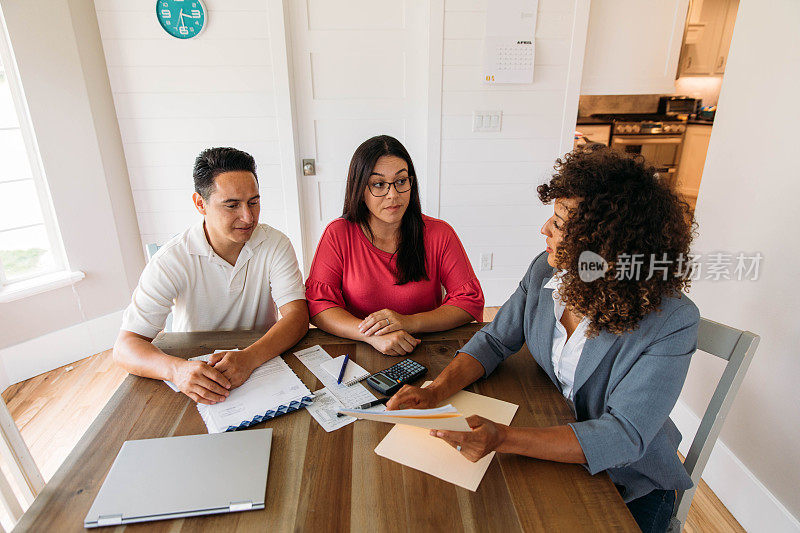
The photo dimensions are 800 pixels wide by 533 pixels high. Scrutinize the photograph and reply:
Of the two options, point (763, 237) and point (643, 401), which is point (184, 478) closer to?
point (643, 401)

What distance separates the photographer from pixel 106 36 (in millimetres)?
2586

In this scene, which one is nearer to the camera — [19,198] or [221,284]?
[221,284]

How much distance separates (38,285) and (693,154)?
18.8ft

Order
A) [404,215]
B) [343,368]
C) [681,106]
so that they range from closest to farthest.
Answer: [343,368], [404,215], [681,106]

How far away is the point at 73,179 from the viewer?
253 centimetres

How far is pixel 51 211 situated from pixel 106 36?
1036 millimetres

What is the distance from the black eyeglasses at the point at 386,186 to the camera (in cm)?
156

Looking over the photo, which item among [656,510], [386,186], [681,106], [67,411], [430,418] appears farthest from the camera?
[681,106]

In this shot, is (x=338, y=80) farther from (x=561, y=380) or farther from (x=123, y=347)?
(x=561, y=380)

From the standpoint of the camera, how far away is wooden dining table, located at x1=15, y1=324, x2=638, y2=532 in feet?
2.50

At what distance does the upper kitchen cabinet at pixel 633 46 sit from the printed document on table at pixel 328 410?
8.88 ft

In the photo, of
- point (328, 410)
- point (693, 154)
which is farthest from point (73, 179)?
point (693, 154)

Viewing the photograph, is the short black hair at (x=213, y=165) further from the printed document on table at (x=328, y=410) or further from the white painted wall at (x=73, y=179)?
the white painted wall at (x=73, y=179)

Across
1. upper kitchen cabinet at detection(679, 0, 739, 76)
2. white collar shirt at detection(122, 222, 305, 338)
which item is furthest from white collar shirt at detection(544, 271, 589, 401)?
upper kitchen cabinet at detection(679, 0, 739, 76)
